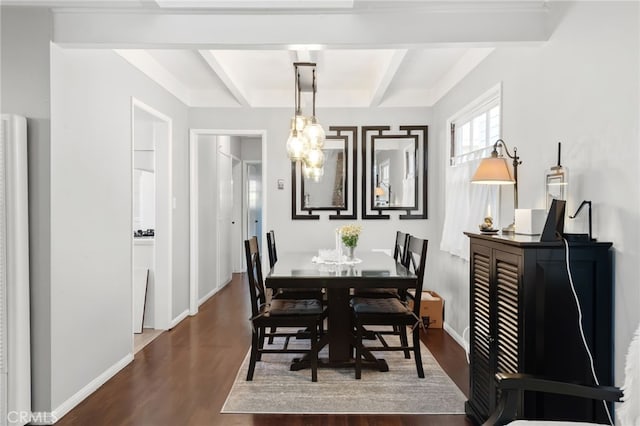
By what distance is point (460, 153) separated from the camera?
13.0 feet

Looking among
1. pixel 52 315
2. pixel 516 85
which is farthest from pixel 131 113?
pixel 516 85

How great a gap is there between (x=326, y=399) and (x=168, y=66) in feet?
10.6

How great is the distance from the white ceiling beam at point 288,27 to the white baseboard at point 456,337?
2.46m

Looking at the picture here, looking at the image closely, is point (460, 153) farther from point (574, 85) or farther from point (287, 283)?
point (287, 283)

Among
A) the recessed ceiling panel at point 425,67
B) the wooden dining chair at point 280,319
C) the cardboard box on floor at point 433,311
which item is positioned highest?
the recessed ceiling panel at point 425,67

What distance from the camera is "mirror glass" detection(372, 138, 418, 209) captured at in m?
4.87

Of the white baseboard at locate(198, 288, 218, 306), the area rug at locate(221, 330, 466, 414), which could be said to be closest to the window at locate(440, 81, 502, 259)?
the area rug at locate(221, 330, 466, 414)

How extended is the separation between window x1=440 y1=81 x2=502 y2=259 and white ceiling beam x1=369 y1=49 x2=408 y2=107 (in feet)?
2.39

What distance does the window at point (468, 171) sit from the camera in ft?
10.6

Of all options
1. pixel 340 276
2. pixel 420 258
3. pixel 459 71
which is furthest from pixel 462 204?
pixel 340 276

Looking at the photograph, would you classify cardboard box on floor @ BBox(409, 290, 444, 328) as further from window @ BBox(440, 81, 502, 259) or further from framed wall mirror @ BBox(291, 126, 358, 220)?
framed wall mirror @ BBox(291, 126, 358, 220)

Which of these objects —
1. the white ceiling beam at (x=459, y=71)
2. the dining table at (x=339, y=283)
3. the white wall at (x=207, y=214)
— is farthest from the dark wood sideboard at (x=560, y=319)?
the white wall at (x=207, y=214)

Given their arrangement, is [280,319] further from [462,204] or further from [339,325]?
[462,204]

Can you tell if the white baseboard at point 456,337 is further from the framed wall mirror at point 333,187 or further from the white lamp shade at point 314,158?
the white lamp shade at point 314,158
